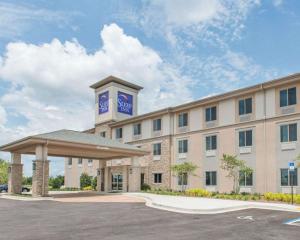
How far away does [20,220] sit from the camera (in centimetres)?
1467

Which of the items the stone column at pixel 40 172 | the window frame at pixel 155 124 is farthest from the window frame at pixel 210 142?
the stone column at pixel 40 172

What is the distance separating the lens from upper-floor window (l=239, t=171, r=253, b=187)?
30044 millimetres

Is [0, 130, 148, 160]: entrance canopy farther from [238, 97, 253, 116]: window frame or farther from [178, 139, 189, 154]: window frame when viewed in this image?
[238, 97, 253, 116]: window frame

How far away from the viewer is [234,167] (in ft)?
99.7

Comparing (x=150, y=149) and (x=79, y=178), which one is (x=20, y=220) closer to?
(x=150, y=149)

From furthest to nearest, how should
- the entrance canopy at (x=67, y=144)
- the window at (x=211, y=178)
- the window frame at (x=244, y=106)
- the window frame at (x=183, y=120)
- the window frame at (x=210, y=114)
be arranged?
the window frame at (x=183, y=120)
the window frame at (x=210, y=114)
the window at (x=211, y=178)
the window frame at (x=244, y=106)
the entrance canopy at (x=67, y=144)

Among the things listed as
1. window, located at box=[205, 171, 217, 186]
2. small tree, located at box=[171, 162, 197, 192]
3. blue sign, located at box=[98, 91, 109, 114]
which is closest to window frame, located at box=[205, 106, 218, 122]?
small tree, located at box=[171, 162, 197, 192]

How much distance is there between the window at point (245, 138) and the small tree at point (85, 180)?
952 inches

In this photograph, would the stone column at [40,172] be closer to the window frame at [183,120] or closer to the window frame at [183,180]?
the window frame at [183,180]

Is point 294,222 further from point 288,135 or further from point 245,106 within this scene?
point 245,106

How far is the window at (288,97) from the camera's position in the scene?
27859mm

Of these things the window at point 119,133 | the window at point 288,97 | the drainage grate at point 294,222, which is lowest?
the drainage grate at point 294,222

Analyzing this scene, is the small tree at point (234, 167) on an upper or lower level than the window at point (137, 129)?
lower

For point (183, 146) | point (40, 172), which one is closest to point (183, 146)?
point (183, 146)
